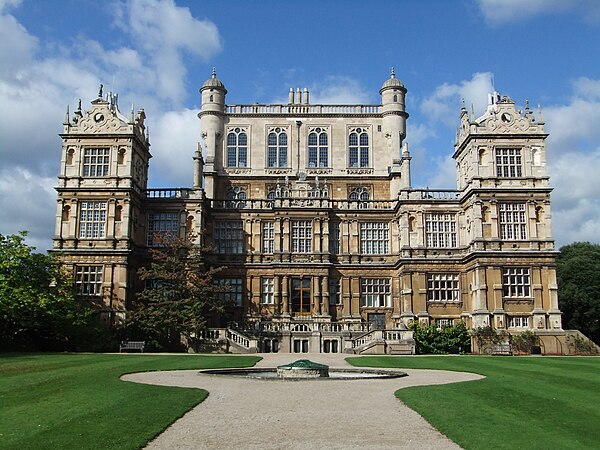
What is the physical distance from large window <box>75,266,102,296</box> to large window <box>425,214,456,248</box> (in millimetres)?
24535

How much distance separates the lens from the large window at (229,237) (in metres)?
51.3

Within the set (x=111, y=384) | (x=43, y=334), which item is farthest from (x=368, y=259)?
(x=111, y=384)

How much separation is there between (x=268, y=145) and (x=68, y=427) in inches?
1800

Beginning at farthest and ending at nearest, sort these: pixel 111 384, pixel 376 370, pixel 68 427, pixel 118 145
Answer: pixel 118 145 → pixel 376 370 → pixel 111 384 → pixel 68 427

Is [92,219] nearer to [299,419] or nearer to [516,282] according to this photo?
[516,282]

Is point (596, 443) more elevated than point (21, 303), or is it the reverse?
point (21, 303)

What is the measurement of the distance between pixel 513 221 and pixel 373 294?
11.8m

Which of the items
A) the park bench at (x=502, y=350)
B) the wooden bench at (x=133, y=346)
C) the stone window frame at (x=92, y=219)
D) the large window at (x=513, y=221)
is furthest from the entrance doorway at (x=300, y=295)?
the large window at (x=513, y=221)

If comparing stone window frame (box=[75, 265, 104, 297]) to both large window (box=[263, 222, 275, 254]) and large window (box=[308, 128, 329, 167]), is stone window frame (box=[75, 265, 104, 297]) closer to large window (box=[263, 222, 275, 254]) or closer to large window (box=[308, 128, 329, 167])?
large window (box=[263, 222, 275, 254])

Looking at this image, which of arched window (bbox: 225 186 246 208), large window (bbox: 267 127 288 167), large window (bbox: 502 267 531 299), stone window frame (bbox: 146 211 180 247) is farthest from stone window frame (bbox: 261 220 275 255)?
large window (bbox: 502 267 531 299)

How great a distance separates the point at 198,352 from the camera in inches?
1641

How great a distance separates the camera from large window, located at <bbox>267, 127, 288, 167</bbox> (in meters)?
57.2

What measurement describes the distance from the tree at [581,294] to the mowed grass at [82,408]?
45.5 m

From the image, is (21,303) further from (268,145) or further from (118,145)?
→ (268,145)
